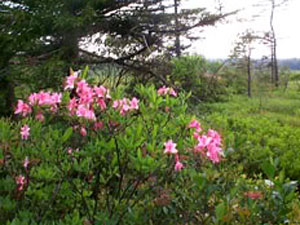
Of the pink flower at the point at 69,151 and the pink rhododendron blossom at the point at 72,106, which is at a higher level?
the pink rhododendron blossom at the point at 72,106

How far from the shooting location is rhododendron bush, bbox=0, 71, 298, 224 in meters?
1.66

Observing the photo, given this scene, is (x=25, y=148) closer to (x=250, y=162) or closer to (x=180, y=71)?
(x=250, y=162)

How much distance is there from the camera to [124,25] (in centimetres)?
542

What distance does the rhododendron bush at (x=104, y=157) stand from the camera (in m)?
1.66

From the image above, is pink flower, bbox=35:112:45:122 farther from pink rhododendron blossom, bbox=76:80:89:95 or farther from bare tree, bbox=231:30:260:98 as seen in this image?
bare tree, bbox=231:30:260:98

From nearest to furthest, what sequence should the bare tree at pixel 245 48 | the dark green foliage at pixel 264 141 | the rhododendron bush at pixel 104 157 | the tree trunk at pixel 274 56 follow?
the rhododendron bush at pixel 104 157 → the dark green foliage at pixel 264 141 → the bare tree at pixel 245 48 → the tree trunk at pixel 274 56

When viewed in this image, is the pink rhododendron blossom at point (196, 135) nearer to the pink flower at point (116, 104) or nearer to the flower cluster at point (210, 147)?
the flower cluster at point (210, 147)

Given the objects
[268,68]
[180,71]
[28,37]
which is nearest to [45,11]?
[28,37]

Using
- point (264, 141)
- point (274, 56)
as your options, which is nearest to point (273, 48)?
point (274, 56)

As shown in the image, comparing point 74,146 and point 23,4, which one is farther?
point 23,4

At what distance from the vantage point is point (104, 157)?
1.74 m

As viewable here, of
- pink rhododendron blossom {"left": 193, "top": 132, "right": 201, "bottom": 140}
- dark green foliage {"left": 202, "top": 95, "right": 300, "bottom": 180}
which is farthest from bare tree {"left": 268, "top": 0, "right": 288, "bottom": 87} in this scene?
pink rhododendron blossom {"left": 193, "top": 132, "right": 201, "bottom": 140}

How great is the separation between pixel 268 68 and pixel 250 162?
16.9 metres

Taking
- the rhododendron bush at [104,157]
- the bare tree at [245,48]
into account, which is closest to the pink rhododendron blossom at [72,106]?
the rhododendron bush at [104,157]
